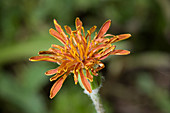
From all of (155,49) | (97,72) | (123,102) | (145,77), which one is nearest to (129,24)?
(155,49)

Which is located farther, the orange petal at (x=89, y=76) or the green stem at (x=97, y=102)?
the green stem at (x=97, y=102)

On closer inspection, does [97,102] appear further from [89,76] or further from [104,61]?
[104,61]

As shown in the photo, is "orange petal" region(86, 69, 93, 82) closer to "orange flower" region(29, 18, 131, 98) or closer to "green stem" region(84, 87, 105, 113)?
"orange flower" region(29, 18, 131, 98)

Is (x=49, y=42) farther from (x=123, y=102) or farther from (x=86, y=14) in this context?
(x=123, y=102)

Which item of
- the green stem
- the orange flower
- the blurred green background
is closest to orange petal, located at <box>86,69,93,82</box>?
the orange flower

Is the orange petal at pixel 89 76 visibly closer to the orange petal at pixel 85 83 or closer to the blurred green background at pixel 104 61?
the orange petal at pixel 85 83

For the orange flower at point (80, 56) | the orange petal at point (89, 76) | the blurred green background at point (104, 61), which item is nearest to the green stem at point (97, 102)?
the orange flower at point (80, 56)

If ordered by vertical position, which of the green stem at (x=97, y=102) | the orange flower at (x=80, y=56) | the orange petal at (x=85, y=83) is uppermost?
the orange flower at (x=80, y=56)

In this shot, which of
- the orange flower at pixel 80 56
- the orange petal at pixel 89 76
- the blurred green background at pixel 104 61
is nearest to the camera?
the orange petal at pixel 89 76
